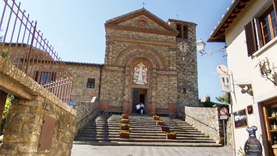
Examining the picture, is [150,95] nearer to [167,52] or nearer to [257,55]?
[167,52]

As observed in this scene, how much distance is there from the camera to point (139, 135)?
495 inches

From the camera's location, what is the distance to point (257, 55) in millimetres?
5988

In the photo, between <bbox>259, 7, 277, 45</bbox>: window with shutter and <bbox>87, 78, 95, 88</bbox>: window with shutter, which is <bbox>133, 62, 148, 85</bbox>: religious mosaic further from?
<bbox>259, 7, 277, 45</bbox>: window with shutter

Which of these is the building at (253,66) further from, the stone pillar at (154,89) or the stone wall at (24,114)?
the stone pillar at (154,89)

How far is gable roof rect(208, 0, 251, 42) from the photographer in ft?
21.9

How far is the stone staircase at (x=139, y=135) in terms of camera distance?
1129 cm

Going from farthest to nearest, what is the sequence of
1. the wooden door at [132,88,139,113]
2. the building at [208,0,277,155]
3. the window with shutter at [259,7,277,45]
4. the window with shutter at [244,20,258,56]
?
the wooden door at [132,88,139,113]
the window with shutter at [244,20,258,56]
the window with shutter at [259,7,277,45]
the building at [208,0,277,155]

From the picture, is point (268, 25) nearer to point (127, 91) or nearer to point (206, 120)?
point (206, 120)

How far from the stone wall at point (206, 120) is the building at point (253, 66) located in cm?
519

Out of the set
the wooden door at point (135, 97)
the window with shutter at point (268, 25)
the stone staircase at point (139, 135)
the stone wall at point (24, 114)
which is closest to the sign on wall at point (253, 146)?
the window with shutter at point (268, 25)

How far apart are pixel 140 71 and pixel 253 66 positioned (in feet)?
47.3

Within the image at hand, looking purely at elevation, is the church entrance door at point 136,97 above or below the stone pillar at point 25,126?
above

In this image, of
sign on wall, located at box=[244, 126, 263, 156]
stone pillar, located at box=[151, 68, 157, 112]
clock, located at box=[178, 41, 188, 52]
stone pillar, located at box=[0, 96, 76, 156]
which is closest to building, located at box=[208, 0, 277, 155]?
sign on wall, located at box=[244, 126, 263, 156]

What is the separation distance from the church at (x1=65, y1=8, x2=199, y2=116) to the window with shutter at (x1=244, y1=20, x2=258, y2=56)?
1257cm
